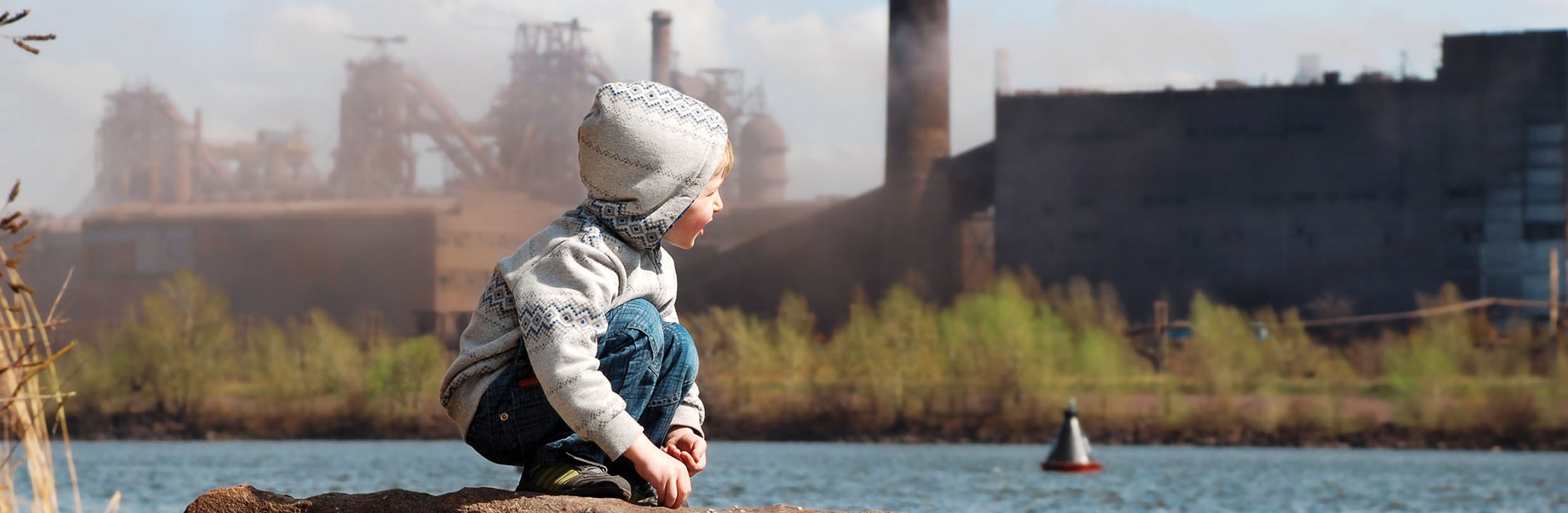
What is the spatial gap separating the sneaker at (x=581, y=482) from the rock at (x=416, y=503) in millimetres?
40

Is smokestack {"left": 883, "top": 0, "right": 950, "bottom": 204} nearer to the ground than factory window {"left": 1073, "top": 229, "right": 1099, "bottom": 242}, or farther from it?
farther from it

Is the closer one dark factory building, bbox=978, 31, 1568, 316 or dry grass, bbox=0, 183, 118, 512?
dry grass, bbox=0, 183, 118, 512

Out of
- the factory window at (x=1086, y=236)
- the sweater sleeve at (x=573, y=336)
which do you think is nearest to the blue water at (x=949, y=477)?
the factory window at (x=1086, y=236)

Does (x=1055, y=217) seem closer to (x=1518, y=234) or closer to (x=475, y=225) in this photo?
(x=1518, y=234)

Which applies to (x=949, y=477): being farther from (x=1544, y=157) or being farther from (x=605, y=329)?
(x=605, y=329)

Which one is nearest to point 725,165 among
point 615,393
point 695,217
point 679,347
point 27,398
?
point 695,217

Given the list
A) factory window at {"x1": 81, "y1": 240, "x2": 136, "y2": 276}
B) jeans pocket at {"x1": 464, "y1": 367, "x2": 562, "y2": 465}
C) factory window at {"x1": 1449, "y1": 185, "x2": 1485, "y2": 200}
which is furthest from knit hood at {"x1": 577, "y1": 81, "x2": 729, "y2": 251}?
factory window at {"x1": 81, "y1": 240, "x2": 136, "y2": 276}

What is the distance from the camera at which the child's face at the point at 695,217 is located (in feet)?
9.06

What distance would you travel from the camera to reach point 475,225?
48062 mm

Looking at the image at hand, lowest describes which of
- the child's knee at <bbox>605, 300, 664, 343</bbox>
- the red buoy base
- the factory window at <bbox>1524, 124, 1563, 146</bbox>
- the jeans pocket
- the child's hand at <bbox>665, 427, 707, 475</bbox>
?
the red buoy base

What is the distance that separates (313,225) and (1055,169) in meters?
20.2

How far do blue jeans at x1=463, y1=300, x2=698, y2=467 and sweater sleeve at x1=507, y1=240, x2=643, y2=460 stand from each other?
6 cm

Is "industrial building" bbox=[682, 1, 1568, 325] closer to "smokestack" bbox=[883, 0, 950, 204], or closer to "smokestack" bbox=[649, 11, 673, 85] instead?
"smokestack" bbox=[883, 0, 950, 204]

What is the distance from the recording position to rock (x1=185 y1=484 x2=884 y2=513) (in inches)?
103
